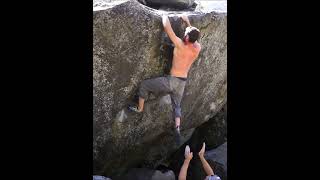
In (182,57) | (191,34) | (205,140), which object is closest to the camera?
(191,34)

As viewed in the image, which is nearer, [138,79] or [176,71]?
[176,71]

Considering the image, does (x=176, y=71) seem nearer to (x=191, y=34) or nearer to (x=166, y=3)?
(x=191, y=34)

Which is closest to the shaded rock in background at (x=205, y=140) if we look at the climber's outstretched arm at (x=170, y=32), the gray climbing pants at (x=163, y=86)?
the gray climbing pants at (x=163, y=86)

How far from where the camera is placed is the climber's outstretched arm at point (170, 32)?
5.72 m

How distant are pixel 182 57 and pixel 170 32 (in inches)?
16.3

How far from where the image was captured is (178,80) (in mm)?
6094

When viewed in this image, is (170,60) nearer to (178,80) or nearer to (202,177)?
(178,80)

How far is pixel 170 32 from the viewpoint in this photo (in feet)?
19.0

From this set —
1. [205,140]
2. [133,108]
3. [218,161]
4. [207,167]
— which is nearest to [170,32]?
[133,108]

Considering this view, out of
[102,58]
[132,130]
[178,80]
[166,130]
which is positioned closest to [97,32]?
[102,58]

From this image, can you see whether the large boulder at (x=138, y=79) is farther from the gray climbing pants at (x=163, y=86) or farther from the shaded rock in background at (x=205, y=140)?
the shaded rock in background at (x=205, y=140)

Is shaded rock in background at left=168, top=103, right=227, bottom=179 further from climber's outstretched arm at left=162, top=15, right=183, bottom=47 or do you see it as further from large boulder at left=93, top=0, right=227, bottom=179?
climber's outstretched arm at left=162, top=15, right=183, bottom=47

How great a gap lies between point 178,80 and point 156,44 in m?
0.65

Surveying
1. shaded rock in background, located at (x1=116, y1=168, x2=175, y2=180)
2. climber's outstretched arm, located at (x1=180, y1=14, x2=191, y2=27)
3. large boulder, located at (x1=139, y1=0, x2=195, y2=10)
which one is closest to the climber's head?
climber's outstretched arm, located at (x1=180, y1=14, x2=191, y2=27)
